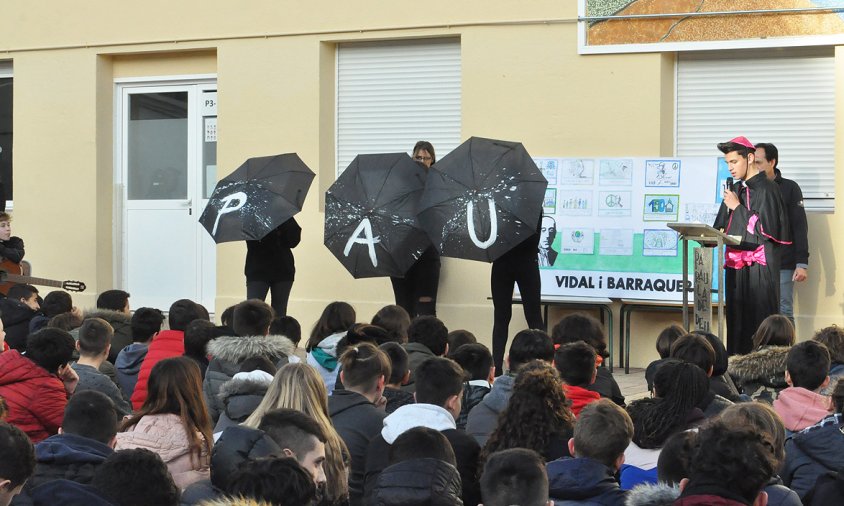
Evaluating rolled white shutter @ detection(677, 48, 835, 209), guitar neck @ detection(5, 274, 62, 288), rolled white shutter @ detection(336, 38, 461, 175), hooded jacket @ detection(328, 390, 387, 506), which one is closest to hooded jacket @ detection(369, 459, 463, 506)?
hooded jacket @ detection(328, 390, 387, 506)

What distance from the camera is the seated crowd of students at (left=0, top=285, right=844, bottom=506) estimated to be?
149 inches

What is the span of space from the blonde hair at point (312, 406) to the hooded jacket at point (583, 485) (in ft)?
2.72

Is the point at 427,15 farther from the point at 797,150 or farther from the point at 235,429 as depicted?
the point at 235,429

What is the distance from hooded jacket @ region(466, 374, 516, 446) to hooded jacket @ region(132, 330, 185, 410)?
6.74 ft

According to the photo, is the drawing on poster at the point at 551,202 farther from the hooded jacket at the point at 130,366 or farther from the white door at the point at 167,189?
the hooded jacket at the point at 130,366

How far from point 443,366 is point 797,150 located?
652 centimetres

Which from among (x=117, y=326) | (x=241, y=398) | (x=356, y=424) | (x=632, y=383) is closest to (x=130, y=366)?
(x=117, y=326)

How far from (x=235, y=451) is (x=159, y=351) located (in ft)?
10.1

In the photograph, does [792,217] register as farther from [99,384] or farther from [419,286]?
[99,384]

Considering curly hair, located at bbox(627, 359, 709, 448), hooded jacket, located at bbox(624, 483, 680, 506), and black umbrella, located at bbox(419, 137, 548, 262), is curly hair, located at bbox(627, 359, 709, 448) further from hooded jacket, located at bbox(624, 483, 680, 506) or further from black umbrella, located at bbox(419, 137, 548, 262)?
black umbrella, located at bbox(419, 137, 548, 262)

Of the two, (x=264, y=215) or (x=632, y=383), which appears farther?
(x=632, y=383)

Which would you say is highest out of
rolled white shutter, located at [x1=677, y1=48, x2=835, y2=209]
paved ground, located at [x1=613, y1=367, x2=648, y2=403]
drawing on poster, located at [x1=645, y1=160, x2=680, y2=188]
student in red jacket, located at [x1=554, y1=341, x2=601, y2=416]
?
rolled white shutter, located at [x1=677, y1=48, x2=835, y2=209]

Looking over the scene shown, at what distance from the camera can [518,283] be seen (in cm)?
931

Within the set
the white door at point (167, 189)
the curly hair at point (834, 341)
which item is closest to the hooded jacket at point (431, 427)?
the curly hair at point (834, 341)
